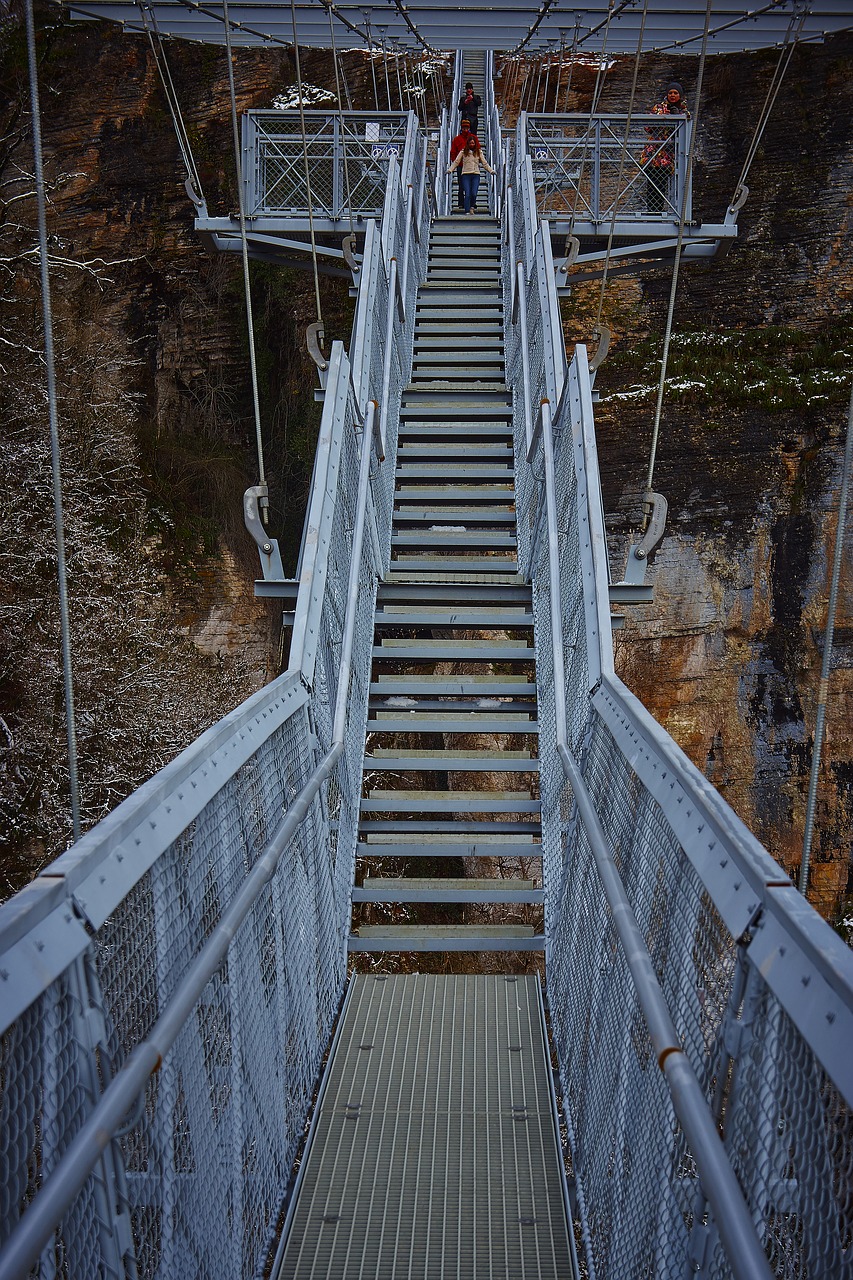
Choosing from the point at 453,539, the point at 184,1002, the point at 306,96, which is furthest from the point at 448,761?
the point at 306,96

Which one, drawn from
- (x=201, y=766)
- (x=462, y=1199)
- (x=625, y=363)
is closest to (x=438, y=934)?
(x=462, y=1199)

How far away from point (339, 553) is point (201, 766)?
2.66 m

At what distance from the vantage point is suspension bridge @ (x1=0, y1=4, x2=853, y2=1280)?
1.60m

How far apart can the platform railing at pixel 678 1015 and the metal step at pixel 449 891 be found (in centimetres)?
46

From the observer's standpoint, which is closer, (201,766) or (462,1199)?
(201,766)

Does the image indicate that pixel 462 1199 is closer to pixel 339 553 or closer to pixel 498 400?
pixel 339 553

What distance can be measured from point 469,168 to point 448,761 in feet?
30.2

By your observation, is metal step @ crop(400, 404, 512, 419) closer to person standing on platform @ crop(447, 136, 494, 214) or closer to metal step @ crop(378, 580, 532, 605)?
metal step @ crop(378, 580, 532, 605)

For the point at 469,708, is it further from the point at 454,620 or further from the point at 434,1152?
the point at 434,1152

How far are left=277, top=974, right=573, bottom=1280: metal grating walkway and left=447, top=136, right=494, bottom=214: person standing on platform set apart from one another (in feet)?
34.7

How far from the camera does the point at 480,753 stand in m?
5.52

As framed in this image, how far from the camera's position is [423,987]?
4309 mm

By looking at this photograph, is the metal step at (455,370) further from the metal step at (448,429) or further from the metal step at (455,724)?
the metal step at (455,724)

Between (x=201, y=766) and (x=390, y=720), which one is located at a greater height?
(x=201, y=766)
